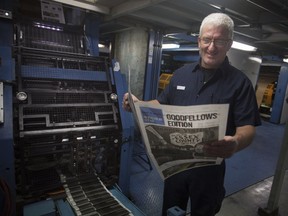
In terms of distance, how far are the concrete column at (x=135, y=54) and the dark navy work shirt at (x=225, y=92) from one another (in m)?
2.94

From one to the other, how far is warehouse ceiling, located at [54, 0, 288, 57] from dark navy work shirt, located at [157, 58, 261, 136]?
870 mm

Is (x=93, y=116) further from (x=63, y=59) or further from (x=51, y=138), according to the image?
(x=63, y=59)

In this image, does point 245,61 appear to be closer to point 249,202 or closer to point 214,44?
point 249,202

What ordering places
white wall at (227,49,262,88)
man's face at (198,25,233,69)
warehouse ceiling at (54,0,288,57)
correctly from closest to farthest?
man's face at (198,25,233,69) < warehouse ceiling at (54,0,288,57) < white wall at (227,49,262,88)

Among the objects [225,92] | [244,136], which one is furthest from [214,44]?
[244,136]

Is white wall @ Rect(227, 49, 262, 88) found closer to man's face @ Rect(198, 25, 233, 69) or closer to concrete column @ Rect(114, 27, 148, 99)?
concrete column @ Rect(114, 27, 148, 99)

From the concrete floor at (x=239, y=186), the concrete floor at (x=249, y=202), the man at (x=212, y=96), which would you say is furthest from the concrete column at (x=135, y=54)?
the man at (x=212, y=96)

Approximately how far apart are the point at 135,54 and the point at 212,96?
348 centimetres

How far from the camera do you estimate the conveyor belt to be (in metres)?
1.69

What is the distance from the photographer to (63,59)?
7.75 feet

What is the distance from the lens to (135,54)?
15.3 feet

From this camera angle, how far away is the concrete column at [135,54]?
4453mm

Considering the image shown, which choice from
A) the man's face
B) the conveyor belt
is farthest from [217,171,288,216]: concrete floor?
the man's face

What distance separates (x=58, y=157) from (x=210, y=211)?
1.46 m
